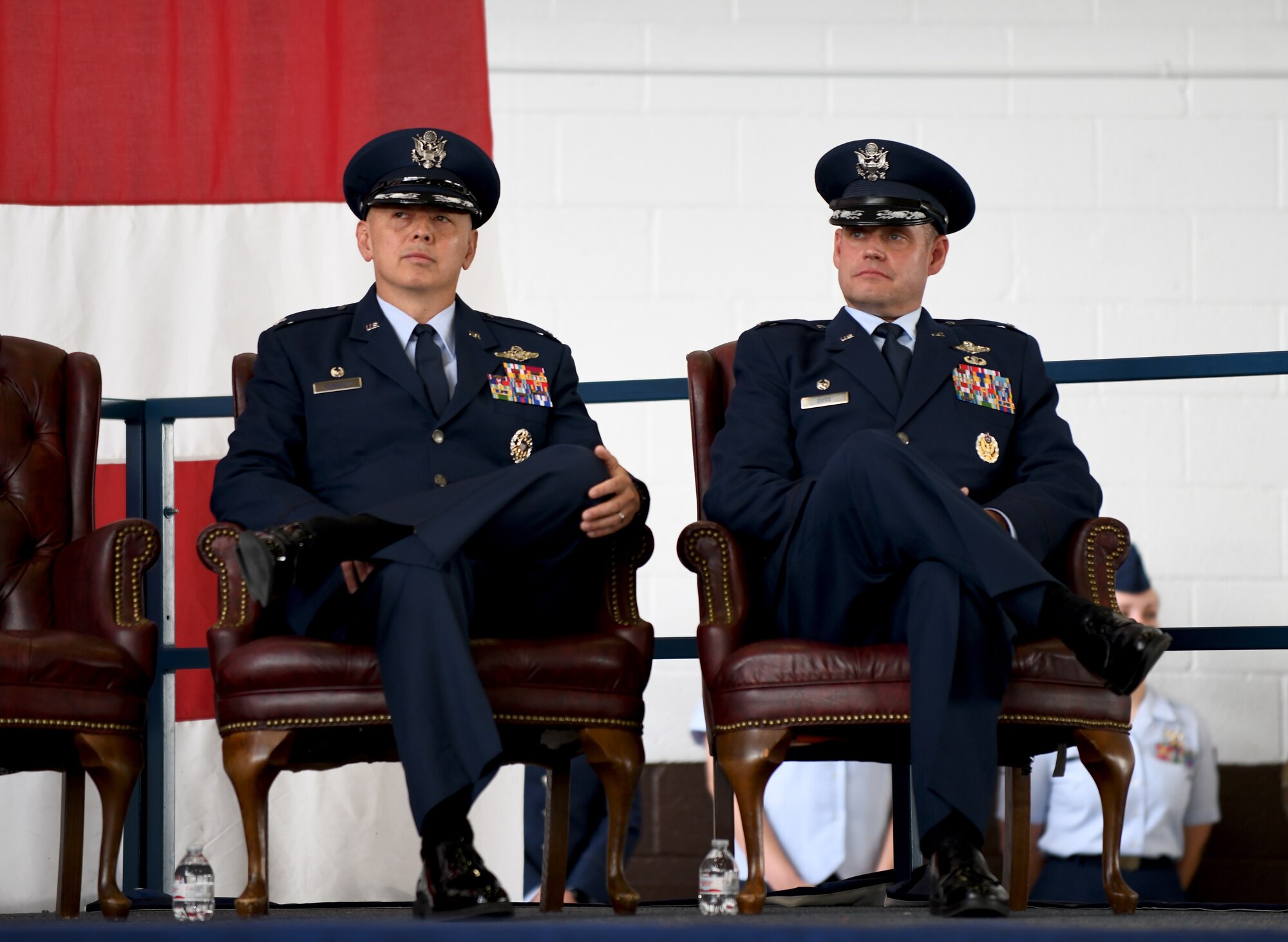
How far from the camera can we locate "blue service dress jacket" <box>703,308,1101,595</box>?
8.75ft

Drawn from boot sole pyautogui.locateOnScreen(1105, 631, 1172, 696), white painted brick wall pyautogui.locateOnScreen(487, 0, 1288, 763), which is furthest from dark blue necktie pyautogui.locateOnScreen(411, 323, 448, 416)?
white painted brick wall pyautogui.locateOnScreen(487, 0, 1288, 763)

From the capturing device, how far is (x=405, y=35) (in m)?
3.80

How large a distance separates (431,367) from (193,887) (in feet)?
3.05

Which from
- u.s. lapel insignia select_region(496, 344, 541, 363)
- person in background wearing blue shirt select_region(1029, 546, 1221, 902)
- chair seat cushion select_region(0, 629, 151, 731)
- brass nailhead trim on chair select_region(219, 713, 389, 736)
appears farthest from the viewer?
person in background wearing blue shirt select_region(1029, 546, 1221, 902)

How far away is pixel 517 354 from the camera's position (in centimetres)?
285

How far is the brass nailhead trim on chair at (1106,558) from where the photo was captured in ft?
8.25

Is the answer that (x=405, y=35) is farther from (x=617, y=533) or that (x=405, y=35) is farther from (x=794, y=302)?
(x=617, y=533)

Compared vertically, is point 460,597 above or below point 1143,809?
above

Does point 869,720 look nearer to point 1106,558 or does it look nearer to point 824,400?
point 1106,558

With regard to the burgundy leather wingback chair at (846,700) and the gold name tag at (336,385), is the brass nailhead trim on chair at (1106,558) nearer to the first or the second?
the burgundy leather wingback chair at (846,700)

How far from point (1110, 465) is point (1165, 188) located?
2.45ft

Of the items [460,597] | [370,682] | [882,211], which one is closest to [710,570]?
[460,597]

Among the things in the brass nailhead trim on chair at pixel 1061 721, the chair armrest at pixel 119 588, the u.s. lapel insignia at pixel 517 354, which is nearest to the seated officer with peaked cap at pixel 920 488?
the brass nailhead trim on chair at pixel 1061 721

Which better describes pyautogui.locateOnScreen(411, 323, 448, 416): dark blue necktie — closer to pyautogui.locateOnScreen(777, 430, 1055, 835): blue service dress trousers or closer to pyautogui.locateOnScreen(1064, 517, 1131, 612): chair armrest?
pyautogui.locateOnScreen(777, 430, 1055, 835): blue service dress trousers
